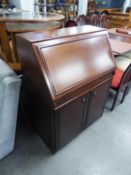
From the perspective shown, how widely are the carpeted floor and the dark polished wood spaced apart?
152mm

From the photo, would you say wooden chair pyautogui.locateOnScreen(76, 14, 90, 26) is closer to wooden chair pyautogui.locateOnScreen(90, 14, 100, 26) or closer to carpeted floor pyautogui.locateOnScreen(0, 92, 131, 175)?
wooden chair pyautogui.locateOnScreen(90, 14, 100, 26)

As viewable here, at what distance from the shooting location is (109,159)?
4.61 feet

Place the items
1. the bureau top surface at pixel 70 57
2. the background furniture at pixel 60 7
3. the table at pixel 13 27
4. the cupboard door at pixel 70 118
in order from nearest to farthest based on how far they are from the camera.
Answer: the bureau top surface at pixel 70 57
the cupboard door at pixel 70 118
the table at pixel 13 27
the background furniture at pixel 60 7

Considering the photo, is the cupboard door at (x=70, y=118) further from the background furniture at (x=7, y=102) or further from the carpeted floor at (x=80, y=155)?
the background furniture at (x=7, y=102)

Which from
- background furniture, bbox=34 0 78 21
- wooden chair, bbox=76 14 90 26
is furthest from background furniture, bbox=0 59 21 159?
background furniture, bbox=34 0 78 21

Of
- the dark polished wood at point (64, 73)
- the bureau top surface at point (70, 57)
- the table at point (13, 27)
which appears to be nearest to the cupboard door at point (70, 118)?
the dark polished wood at point (64, 73)

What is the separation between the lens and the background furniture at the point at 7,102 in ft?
3.20

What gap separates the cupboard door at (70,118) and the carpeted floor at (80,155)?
0.20 meters

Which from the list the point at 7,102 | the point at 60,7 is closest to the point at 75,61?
the point at 7,102

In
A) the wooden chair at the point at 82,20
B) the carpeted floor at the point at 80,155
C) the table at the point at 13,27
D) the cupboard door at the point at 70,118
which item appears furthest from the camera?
the wooden chair at the point at 82,20

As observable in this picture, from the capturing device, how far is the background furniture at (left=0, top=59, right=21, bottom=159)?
38.4 inches

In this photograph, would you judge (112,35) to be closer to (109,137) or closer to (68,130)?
A: (109,137)

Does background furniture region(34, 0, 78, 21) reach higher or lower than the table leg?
higher

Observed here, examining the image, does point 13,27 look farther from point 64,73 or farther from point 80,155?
point 80,155
